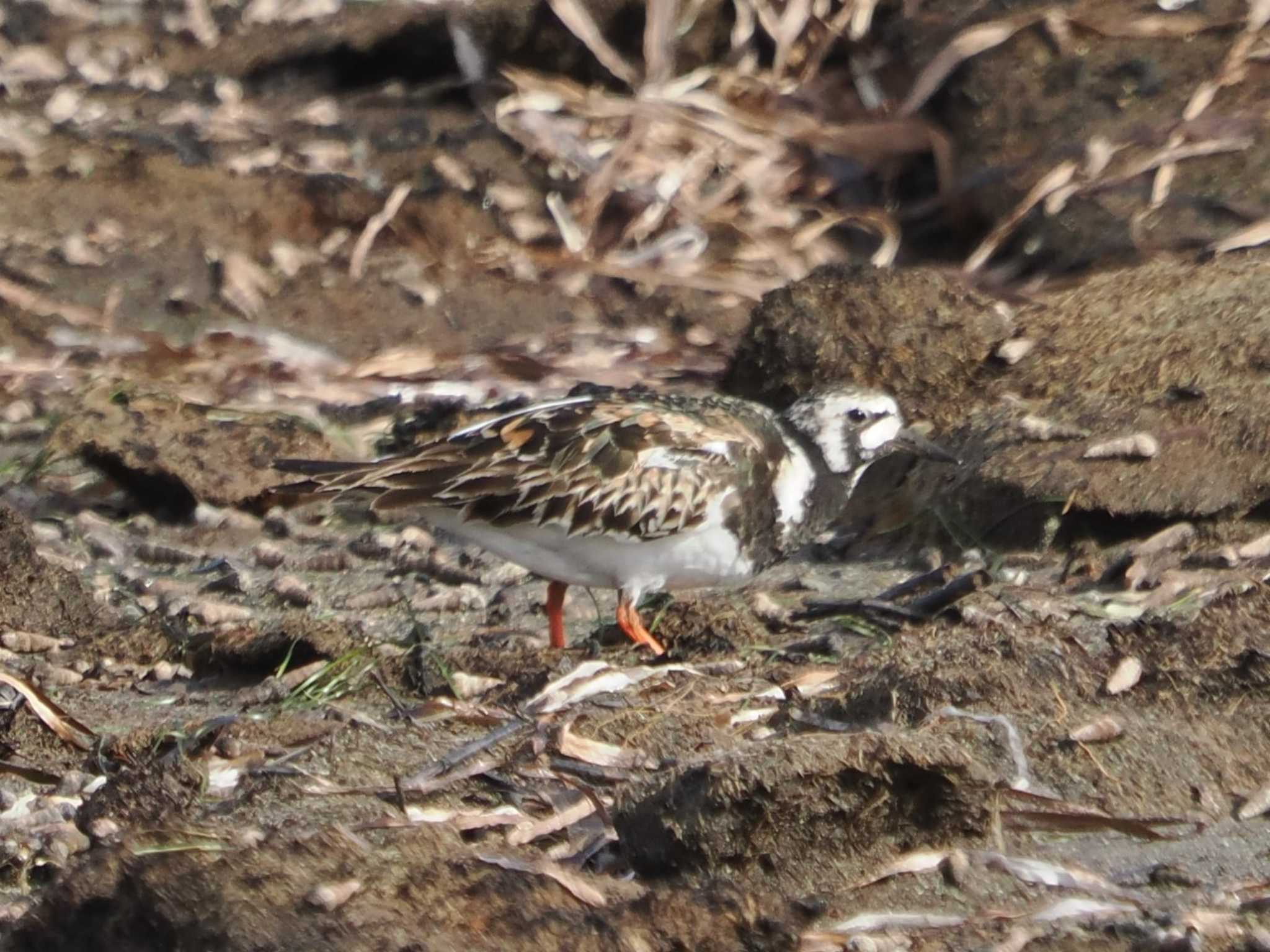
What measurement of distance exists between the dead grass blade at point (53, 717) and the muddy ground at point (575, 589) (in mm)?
25

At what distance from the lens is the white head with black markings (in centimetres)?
548

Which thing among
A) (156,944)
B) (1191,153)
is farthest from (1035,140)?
(156,944)

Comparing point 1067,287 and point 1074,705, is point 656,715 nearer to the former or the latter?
point 1074,705

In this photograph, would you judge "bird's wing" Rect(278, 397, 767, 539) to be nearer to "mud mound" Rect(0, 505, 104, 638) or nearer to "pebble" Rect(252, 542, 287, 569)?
"mud mound" Rect(0, 505, 104, 638)

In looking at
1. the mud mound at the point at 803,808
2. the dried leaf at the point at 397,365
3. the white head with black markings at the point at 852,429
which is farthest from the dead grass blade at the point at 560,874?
the dried leaf at the point at 397,365

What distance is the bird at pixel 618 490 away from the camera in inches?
201

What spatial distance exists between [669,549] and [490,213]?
3929 millimetres

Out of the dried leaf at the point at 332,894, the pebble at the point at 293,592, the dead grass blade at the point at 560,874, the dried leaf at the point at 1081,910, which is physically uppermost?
the dried leaf at the point at 332,894

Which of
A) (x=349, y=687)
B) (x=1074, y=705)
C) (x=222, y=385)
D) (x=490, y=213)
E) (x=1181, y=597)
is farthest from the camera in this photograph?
(x=490, y=213)

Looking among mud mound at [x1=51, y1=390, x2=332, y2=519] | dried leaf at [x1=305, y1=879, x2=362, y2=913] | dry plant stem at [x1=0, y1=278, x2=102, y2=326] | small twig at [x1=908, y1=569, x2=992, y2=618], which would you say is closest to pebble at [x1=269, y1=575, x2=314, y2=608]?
mud mound at [x1=51, y1=390, x2=332, y2=519]

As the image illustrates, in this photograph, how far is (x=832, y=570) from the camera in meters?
5.85

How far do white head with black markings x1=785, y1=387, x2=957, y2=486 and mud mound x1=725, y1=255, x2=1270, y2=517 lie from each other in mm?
252

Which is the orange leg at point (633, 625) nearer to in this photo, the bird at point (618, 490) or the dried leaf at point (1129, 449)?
the bird at point (618, 490)

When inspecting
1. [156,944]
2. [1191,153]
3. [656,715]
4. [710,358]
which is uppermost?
[156,944]
